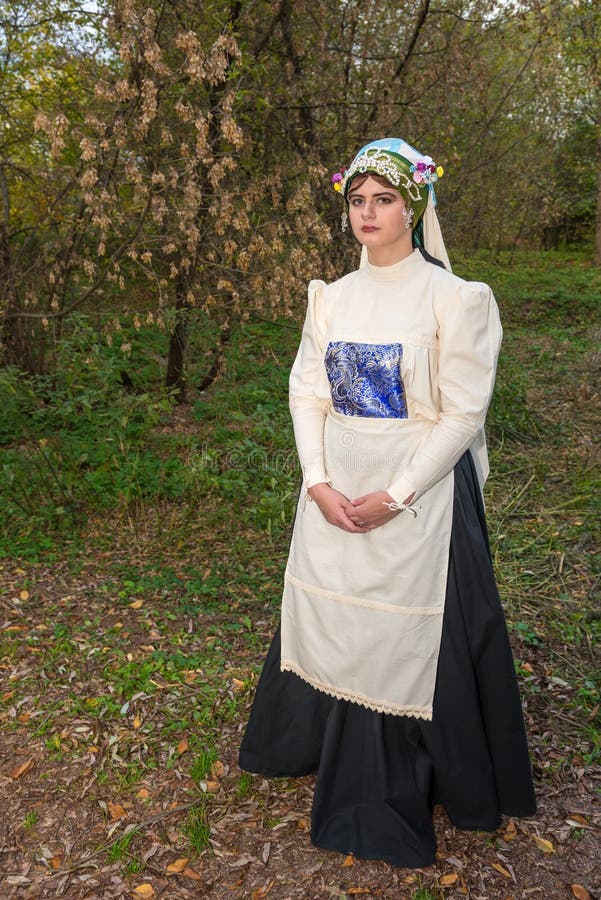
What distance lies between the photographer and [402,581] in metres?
2.13

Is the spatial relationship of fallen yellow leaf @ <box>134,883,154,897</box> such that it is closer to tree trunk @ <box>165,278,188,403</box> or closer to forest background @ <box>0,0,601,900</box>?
forest background @ <box>0,0,601,900</box>

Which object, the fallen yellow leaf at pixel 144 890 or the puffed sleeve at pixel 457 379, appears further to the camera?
the fallen yellow leaf at pixel 144 890

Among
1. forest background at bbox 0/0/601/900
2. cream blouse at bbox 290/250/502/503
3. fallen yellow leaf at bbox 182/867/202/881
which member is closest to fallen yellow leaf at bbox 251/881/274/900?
forest background at bbox 0/0/601/900

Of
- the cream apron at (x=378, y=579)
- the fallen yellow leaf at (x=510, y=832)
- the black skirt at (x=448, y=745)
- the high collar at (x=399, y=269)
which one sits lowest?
the fallen yellow leaf at (x=510, y=832)

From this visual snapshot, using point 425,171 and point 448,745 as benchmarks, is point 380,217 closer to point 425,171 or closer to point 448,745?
point 425,171

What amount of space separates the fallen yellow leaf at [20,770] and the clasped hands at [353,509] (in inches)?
63.6

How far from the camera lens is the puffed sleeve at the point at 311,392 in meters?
2.23

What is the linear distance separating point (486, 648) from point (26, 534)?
10.6 feet

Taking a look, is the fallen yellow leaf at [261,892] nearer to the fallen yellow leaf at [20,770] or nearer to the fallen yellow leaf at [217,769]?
the fallen yellow leaf at [217,769]

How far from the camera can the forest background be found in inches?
99.1

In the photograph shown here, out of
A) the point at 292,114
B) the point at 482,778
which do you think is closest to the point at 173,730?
the point at 482,778

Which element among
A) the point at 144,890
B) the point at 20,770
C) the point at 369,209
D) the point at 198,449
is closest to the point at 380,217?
the point at 369,209

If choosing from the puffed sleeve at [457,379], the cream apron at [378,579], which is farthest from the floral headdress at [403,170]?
the cream apron at [378,579]

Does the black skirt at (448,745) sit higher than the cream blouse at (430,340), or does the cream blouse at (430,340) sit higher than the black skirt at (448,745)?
the cream blouse at (430,340)
